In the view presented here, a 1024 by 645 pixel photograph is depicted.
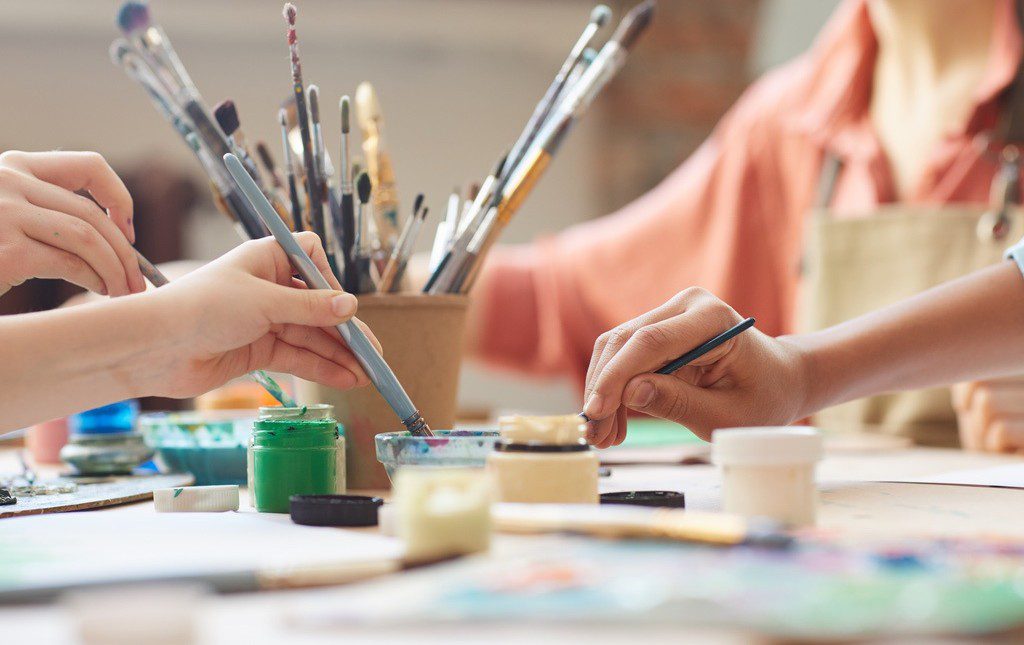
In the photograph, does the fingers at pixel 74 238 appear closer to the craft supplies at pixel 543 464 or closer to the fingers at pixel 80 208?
the fingers at pixel 80 208

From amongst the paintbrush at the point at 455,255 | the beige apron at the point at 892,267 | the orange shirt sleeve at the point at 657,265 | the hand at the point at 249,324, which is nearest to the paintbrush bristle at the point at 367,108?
the paintbrush at the point at 455,255

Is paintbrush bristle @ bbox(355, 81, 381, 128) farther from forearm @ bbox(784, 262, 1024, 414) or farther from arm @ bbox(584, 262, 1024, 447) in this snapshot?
forearm @ bbox(784, 262, 1024, 414)

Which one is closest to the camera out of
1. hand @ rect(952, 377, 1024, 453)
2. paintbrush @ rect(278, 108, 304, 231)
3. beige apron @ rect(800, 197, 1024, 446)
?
paintbrush @ rect(278, 108, 304, 231)

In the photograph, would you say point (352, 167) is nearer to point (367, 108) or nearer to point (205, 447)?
point (367, 108)

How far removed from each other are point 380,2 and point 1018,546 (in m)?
2.86

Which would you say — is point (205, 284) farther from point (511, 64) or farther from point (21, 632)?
point (511, 64)

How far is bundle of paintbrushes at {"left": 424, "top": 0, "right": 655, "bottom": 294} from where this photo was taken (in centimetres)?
80

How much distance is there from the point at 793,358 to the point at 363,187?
341mm

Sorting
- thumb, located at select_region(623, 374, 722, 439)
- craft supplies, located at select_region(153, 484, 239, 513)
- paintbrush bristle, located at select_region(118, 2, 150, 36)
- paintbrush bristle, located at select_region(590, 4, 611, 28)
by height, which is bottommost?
craft supplies, located at select_region(153, 484, 239, 513)

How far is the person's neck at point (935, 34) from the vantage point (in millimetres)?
1476

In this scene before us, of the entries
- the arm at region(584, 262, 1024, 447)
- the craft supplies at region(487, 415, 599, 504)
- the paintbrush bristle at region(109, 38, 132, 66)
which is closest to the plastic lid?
the craft supplies at region(487, 415, 599, 504)

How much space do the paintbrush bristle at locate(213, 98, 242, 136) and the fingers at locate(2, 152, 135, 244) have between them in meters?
0.08

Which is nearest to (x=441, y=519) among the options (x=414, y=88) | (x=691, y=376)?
(x=691, y=376)

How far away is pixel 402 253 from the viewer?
0.78 m
